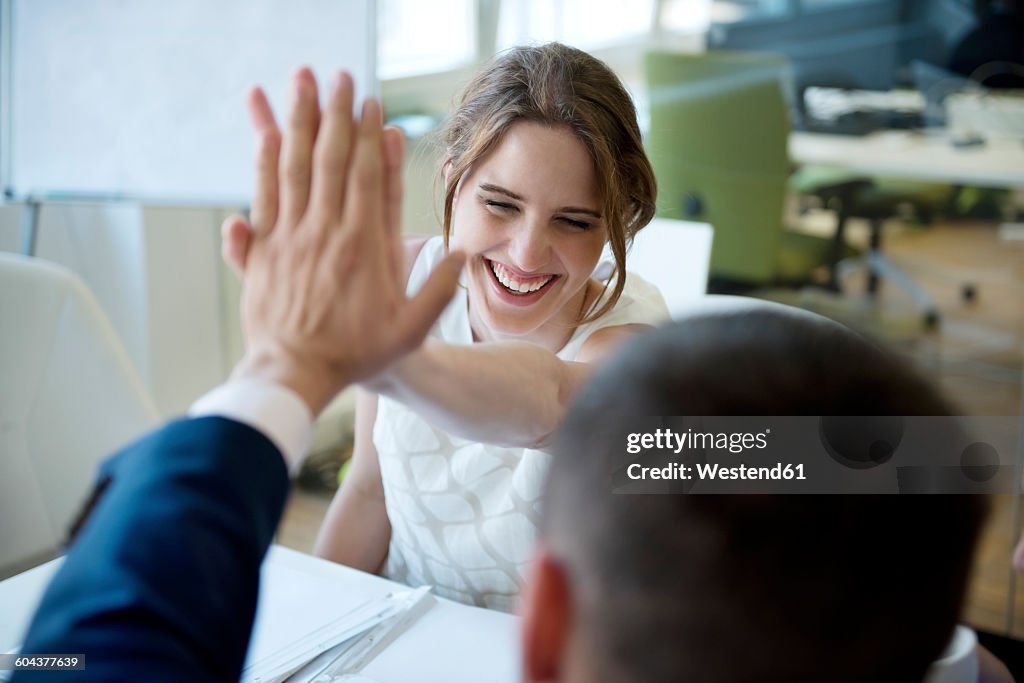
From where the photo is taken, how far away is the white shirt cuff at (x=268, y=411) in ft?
2.01

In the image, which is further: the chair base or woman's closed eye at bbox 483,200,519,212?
the chair base

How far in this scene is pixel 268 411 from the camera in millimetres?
624

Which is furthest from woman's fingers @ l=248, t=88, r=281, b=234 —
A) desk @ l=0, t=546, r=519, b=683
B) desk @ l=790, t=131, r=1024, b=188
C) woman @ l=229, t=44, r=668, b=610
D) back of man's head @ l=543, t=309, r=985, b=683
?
desk @ l=790, t=131, r=1024, b=188

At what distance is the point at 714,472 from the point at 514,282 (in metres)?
0.96

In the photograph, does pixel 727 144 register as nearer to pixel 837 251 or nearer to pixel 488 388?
pixel 837 251

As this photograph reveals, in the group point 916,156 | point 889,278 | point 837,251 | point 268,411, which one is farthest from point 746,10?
point 268,411

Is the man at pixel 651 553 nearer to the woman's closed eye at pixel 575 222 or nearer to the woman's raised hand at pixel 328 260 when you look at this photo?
the woman's raised hand at pixel 328 260

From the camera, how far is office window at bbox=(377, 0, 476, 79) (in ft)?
12.4

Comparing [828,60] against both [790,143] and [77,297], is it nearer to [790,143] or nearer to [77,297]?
[790,143]

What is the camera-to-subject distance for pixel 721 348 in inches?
19.8

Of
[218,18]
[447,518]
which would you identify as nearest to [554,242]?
[447,518]

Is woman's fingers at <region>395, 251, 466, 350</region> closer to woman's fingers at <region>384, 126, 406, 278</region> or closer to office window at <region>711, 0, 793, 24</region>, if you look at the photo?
woman's fingers at <region>384, 126, 406, 278</region>

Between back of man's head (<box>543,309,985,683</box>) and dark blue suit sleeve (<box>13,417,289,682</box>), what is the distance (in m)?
0.18

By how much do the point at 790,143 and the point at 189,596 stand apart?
3852 mm
